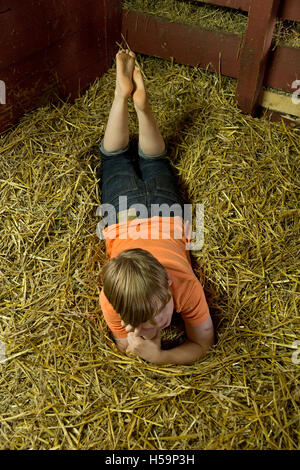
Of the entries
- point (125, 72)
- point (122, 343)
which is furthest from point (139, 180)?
point (122, 343)

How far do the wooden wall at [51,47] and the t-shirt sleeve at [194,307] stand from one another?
1421 millimetres

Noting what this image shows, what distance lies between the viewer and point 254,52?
234 centimetres

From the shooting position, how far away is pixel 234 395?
1.71 metres

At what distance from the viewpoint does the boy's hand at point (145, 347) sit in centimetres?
175

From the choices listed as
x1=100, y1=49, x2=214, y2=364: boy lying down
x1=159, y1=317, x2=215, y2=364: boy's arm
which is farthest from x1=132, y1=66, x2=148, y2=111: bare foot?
x1=159, y1=317, x2=215, y2=364: boy's arm

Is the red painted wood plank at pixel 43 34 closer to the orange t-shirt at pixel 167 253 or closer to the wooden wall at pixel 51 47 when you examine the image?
the wooden wall at pixel 51 47

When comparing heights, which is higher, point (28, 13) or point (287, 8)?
point (287, 8)

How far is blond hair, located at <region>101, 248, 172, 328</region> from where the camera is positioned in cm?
153

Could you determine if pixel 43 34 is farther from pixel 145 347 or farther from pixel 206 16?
pixel 145 347

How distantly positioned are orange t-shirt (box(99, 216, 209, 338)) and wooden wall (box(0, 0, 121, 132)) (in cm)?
96

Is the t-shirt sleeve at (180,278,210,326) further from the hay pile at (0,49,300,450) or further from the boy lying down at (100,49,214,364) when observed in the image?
the hay pile at (0,49,300,450)

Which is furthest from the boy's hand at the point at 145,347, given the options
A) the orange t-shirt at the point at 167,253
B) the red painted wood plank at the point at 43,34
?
the red painted wood plank at the point at 43,34

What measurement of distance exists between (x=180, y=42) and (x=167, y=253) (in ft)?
4.76
